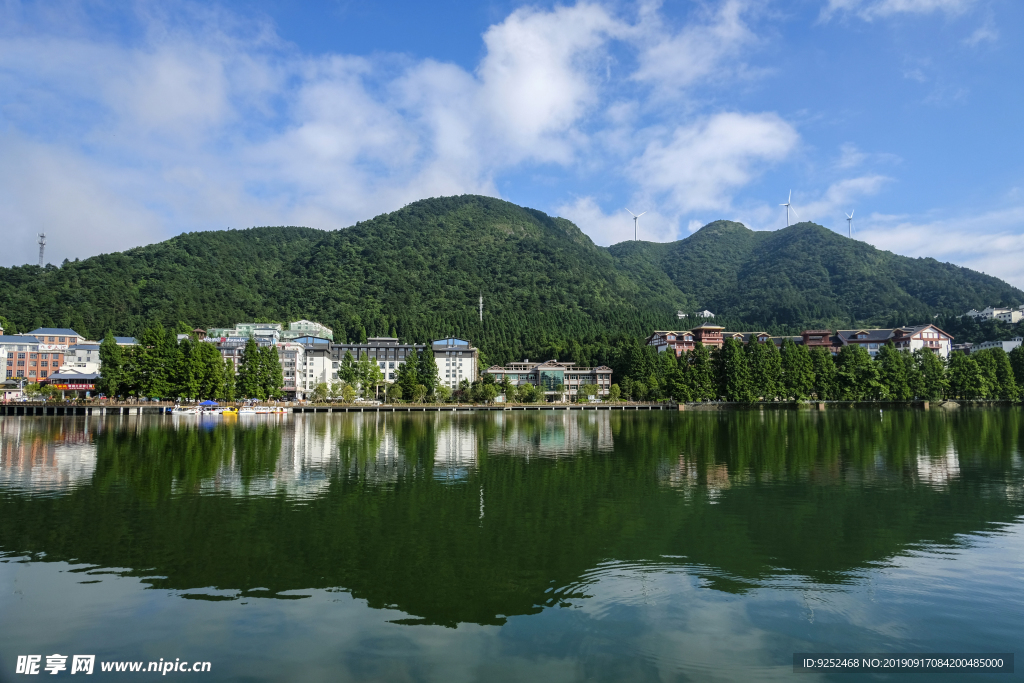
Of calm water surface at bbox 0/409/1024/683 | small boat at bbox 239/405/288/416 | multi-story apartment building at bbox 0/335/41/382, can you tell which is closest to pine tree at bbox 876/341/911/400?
calm water surface at bbox 0/409/1024/683

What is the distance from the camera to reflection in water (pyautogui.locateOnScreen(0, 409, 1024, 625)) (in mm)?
11828

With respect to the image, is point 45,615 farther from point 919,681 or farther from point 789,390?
point 789,390

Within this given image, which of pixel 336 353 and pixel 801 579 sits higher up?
pixel 336 353

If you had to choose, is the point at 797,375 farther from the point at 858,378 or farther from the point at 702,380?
the point at 702,380

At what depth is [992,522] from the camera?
1586cm

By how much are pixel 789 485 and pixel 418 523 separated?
1356cm

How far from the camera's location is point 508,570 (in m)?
12.1

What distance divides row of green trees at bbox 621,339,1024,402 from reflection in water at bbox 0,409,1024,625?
193 feet

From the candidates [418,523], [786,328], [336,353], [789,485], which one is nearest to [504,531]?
[418,523]

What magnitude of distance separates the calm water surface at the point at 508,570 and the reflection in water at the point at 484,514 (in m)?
0.09

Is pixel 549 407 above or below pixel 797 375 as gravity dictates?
below

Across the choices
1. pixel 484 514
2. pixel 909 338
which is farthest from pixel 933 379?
pixel 484 514

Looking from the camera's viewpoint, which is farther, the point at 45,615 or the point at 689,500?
the point at 689,500

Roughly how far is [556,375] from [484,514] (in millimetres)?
102163
